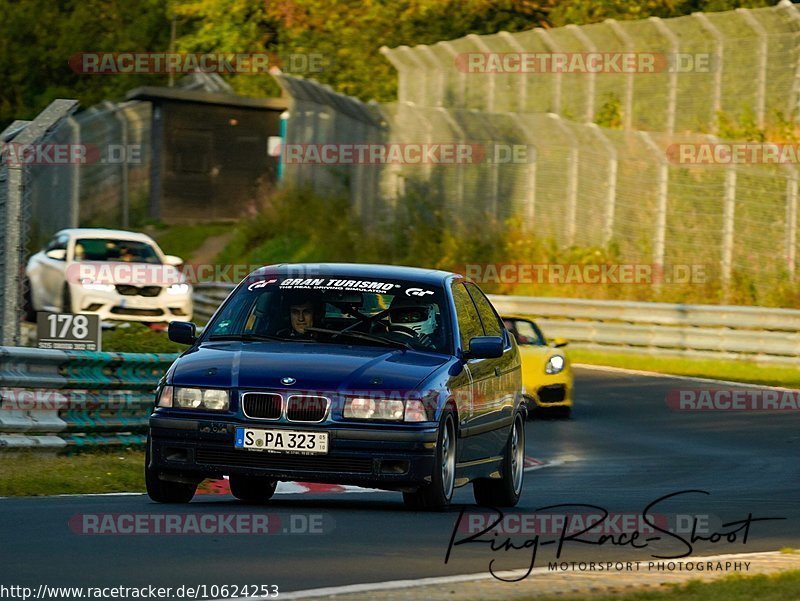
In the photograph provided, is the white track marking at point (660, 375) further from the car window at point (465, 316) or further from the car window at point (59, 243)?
the car window at point (465, 316)

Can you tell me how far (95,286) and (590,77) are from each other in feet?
48.4

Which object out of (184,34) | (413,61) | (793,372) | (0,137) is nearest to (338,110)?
(413,61)

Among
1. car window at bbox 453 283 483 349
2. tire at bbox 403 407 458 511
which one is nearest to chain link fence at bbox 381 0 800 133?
car window at bbox 453 283 483 349

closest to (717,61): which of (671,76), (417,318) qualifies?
(671,76)

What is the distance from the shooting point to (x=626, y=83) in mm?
37625

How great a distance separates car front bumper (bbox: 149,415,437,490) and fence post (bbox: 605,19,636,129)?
27.1 metres

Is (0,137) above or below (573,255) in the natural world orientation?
above

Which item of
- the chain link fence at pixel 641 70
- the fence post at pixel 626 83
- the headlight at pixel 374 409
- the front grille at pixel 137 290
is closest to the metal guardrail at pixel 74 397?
the headlight at pixel 374 409

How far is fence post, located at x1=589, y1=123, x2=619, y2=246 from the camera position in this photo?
34531 millimetres

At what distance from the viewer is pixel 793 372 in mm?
27141

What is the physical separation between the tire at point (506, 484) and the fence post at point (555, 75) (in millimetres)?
27062

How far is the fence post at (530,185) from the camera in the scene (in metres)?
37.3

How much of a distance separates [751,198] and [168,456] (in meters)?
21.8

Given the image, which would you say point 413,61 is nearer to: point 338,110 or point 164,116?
point 338,110
